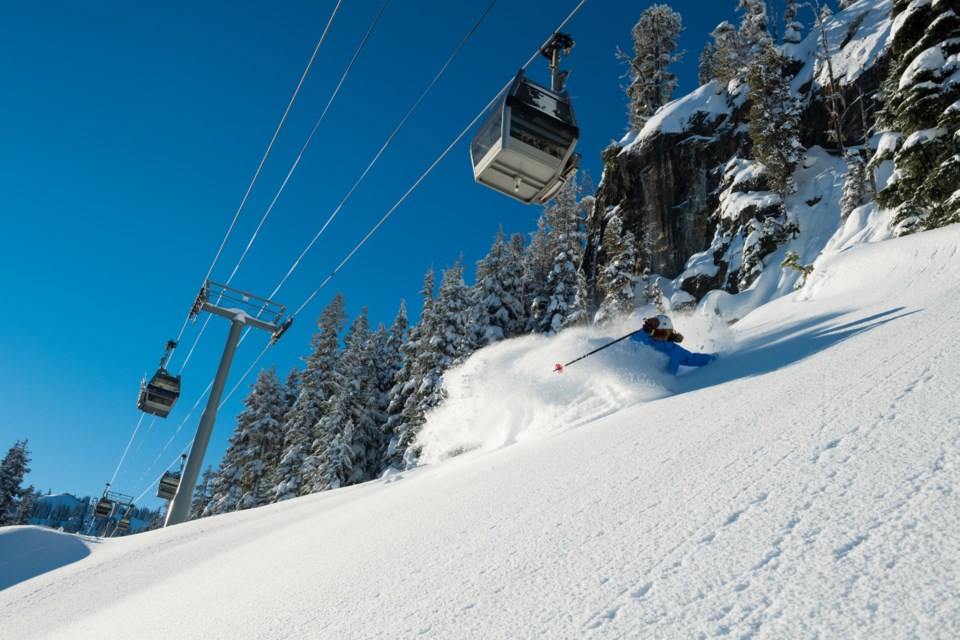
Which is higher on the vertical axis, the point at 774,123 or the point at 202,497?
the point at 774,123

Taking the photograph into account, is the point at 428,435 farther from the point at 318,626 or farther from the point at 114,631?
the point at 318,626

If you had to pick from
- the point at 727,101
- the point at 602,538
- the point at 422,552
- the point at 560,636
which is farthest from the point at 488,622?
the point at 727,101

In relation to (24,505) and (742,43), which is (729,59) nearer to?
(742,43)

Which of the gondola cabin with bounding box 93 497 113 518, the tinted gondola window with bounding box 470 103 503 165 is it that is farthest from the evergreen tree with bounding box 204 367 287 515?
the tinted gondola window with bounding box 470 103 503 165

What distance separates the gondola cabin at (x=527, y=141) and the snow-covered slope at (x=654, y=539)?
151 inches

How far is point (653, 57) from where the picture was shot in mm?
48031

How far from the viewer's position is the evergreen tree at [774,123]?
29.5 m

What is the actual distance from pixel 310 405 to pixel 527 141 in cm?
2883

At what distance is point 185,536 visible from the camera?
8648mm

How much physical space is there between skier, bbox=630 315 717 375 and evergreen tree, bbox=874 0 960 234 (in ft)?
24.8

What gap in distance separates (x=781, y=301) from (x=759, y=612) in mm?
15972

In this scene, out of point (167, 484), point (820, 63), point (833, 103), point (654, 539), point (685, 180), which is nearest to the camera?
point (654, 539)

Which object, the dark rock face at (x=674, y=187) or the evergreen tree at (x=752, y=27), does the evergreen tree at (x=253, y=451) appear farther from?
the evergreen tree at (x=752, y=27)

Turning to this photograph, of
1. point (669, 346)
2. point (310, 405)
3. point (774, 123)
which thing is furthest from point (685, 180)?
point (669, 346)
